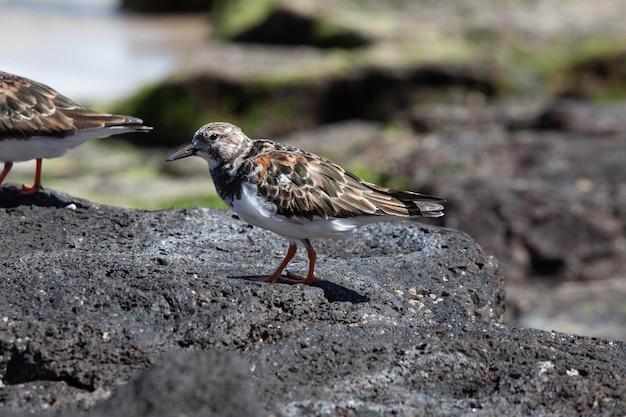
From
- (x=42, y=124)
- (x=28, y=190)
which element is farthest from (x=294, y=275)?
(x=42, y=124)

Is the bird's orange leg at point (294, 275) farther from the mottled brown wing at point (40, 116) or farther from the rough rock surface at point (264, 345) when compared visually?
the mottled brown wing at point (40, 116)

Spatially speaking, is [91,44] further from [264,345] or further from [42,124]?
[264,345]

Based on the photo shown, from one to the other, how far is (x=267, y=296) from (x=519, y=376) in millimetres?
1580

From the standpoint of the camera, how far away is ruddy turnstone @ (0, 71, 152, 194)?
326 inches

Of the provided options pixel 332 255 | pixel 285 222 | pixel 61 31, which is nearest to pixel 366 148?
pixel 332 255

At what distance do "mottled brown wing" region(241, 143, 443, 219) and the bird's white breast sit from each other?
0.04 metres

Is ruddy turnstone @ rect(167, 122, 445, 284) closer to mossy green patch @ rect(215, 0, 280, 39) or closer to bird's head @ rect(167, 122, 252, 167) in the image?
bird's head @ rect(167, 122, 252, 167)

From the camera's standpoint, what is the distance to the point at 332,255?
25.1ft

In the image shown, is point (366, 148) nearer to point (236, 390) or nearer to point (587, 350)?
point (587, 350)

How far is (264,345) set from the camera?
554 centimetres

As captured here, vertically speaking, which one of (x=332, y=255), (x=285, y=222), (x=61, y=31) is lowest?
(x=61, y=31)

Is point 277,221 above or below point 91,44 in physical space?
above

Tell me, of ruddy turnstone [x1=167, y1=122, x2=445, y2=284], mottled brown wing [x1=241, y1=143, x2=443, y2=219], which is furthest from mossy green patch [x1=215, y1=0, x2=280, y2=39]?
mottled brown wing [x1=241, y1=143, x2=443, y2=219]

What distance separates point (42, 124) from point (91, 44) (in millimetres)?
21411
